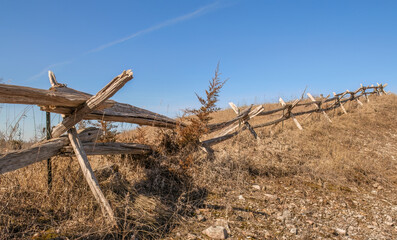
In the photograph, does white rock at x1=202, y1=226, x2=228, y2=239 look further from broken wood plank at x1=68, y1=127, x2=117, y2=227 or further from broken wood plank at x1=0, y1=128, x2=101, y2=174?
broken wood plank at x1=0, y1=128, x2=101, y2=174

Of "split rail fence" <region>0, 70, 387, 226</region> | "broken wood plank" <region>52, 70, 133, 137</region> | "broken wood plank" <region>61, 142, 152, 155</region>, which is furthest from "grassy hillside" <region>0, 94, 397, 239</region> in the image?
"broken wood plank" <region>52, 70, 133, 137</region>

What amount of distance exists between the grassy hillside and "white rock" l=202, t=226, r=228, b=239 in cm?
11

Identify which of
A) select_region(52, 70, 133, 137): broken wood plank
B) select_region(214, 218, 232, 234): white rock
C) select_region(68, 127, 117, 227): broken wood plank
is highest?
select_region(52, 70, 133, 137): broken wood plank

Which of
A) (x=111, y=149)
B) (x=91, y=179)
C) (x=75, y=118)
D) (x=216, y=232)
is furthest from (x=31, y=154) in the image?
(x=216, y=232)

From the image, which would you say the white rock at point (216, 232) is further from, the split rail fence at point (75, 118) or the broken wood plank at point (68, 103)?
the broken wood plank at point (68, 103)

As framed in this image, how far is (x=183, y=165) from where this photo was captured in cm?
449

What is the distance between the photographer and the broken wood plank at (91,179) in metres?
3.05

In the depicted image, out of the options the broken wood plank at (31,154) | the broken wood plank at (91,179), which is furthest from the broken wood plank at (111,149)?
the broken wood plank at (91,179)

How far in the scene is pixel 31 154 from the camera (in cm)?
310

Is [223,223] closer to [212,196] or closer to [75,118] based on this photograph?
[212,196]

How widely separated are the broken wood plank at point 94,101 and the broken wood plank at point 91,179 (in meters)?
0.12

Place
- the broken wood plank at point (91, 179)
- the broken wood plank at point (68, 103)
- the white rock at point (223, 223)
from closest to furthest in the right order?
the broken wood plank at point (68, 103)
the broken wood plank at point (91, 179)
the white rock at point (223, 223)

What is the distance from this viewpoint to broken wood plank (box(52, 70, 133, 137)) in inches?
121

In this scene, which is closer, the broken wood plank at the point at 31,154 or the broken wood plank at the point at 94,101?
the broken wood plank at the point at 31,154
